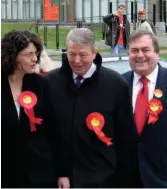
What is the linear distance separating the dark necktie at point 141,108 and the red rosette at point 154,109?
58 millimetres

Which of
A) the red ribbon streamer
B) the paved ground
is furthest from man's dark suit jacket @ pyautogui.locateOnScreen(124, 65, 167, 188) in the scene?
the paved ground

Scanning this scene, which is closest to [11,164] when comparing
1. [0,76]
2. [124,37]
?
[0,76]

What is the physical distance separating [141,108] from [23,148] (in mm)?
1009

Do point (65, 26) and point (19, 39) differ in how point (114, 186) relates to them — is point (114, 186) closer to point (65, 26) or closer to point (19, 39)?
point (19, 39)

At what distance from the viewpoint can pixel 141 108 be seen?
14.6 feet

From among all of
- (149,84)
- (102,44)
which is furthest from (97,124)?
(102,44)

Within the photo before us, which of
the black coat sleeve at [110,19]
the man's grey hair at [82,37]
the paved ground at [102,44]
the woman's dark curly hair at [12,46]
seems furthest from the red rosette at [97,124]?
the paved ground at [102,44]

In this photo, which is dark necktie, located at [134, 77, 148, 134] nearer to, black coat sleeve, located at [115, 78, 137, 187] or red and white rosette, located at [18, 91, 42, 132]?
black coat sleeve, located at [115, 78, 137, 187]

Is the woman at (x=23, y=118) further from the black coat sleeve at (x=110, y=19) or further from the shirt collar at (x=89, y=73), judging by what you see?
the black coat sleeve at (x=110, y=19)

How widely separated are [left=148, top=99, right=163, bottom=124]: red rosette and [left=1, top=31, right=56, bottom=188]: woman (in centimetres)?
77

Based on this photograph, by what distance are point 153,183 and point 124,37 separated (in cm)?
1478

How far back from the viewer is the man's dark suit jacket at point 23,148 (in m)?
3.94

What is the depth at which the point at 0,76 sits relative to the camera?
3889 millimetres

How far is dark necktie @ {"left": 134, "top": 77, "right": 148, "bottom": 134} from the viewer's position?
442 cm
